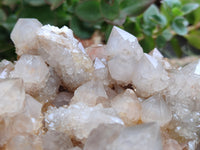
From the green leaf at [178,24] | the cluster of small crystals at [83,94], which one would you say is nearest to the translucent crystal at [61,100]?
the cluster of small crystals at [83,94]

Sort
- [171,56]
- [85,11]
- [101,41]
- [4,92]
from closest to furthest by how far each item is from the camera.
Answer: [4,92] < [85,11] < [101,41] < [171,56]

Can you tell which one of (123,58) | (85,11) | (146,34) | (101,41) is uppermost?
(123,58)

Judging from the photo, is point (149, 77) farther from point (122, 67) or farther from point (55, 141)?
point (55, 141)

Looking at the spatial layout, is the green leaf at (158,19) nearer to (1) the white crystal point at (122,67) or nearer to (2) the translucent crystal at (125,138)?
(1) the white crystal point at (122,67)

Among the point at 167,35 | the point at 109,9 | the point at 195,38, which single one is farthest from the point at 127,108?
the point at 195,38

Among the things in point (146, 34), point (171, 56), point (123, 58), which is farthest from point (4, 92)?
point (171, 56)

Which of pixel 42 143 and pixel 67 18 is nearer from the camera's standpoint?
pixel 42 143

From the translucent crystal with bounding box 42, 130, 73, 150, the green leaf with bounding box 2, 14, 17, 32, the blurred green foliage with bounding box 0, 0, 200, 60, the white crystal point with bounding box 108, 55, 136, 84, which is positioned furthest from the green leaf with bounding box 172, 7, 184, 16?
the translucent crystal with bounding box 42, 130, 73, 150

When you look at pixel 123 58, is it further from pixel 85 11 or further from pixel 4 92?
pixel 85 11
